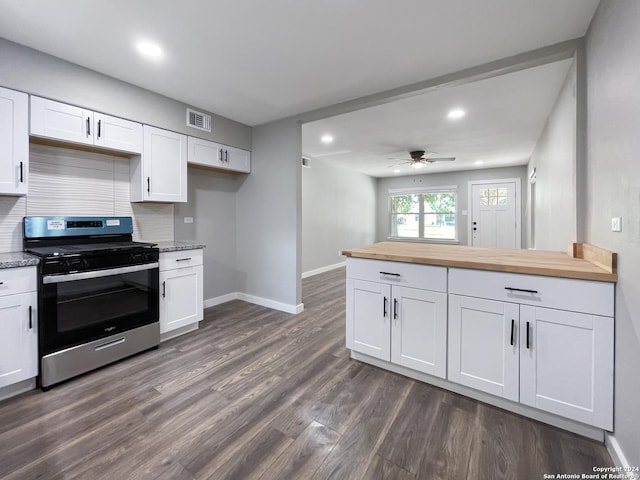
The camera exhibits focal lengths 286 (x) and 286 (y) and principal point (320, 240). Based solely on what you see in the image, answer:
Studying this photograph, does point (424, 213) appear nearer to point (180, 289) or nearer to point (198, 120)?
point (198, 120)

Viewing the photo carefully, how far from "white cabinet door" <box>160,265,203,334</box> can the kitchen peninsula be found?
5.55ft

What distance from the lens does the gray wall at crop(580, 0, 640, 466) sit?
1243 mm

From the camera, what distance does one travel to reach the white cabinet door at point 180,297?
9.10 ft

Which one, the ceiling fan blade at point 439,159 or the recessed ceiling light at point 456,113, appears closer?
the recessed ceiling light at point 456,113

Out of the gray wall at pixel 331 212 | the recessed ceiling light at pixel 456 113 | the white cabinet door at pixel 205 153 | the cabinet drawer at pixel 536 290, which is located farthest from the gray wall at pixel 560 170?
the gray wall at pixel 331 212

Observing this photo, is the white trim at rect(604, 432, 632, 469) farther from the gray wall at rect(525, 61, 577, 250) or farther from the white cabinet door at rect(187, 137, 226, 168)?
the white cabinet door at rect(187, 137, 226, 168)

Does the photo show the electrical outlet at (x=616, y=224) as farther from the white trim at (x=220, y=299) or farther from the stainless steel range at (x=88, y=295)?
the white trim at (x=220, y=299)

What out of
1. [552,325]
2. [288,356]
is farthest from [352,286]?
[552,325]

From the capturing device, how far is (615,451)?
142 cm

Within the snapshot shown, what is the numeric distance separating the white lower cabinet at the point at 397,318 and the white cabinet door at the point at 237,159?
229 cm

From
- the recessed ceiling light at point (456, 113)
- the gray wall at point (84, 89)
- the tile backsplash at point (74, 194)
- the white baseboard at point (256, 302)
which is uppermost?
the recessed ceiling light at point (456, 113)

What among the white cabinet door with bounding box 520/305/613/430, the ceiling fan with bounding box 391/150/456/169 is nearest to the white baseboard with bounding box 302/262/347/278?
the ceiling fan with bounding box 391/150/456/169

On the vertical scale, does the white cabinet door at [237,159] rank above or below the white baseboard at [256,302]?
above

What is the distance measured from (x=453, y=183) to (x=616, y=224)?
270 inches
